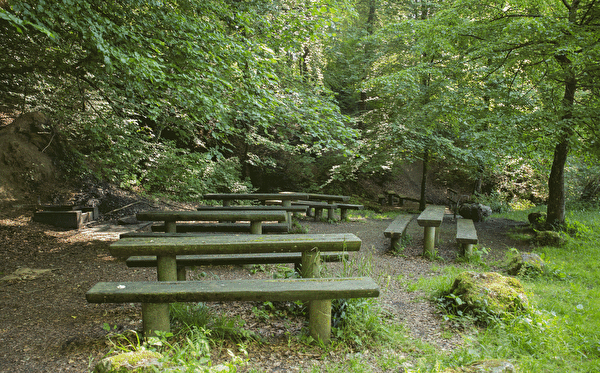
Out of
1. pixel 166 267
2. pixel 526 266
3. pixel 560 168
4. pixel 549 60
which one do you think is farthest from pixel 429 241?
pixel 166 267

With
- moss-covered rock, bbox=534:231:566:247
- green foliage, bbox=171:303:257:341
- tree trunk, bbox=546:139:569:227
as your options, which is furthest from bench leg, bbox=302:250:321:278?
tree trunk, bbox=546:139:569:227

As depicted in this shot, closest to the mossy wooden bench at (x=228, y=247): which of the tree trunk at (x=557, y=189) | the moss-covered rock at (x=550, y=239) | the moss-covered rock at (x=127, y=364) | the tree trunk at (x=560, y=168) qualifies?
the moss-covered rock at (x=127, y=364)

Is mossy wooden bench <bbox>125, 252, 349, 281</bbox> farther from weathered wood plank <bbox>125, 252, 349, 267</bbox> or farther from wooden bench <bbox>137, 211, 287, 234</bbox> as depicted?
wooden bench <bbox>137, 211, 287, 234</bbox>

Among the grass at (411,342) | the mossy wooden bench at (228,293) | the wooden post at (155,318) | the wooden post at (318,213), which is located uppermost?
the mossy wooden bench at (228,293)

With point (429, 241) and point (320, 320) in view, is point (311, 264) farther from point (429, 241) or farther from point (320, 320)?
point (429, 241)

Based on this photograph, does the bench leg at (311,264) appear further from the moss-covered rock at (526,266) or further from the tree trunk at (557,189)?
the tree trunk at (557,189)

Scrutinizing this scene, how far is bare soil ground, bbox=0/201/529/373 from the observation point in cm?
236

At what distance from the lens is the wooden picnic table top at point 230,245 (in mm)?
2518

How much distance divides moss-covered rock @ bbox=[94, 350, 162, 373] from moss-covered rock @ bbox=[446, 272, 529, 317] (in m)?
2.86

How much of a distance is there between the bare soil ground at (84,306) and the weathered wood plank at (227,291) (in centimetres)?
43

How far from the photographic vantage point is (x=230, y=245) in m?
2.60

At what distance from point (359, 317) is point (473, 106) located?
6425 millimetres

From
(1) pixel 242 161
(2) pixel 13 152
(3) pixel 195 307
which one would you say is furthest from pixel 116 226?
(1) pixel 242 161

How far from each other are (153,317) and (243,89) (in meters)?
3.55
